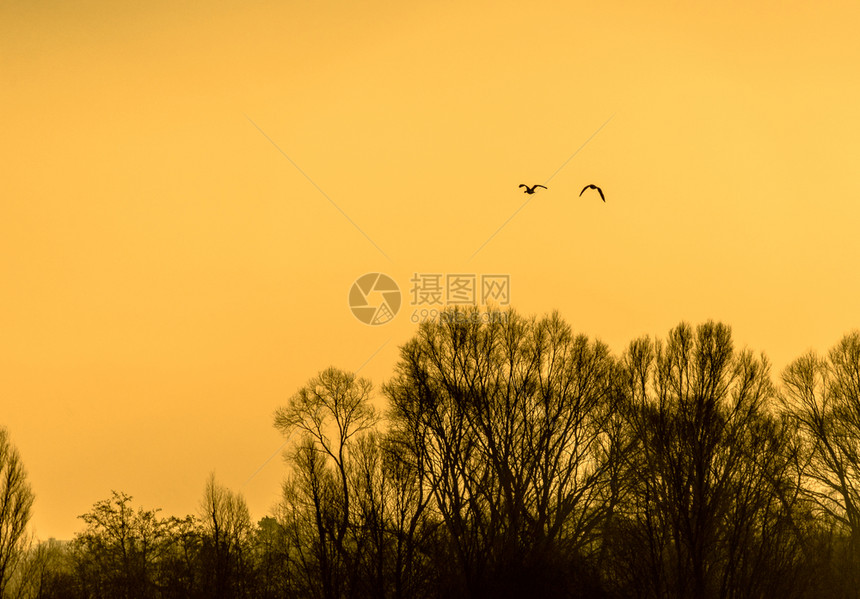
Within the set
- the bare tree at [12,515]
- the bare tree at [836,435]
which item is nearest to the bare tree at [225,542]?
the bare tree at [12,515]

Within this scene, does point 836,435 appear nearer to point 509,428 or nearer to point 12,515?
point 509,428

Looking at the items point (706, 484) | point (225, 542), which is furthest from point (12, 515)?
point (706, 484)

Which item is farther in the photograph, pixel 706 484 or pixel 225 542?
pixel 225 542

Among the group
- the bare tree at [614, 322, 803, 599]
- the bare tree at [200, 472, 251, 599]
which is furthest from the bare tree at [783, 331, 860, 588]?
the bare tree at [200, 472, 251, 599]

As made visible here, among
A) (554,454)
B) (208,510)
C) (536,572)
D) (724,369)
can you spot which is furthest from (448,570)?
(208,510)

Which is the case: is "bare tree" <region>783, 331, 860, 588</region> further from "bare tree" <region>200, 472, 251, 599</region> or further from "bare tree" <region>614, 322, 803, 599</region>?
"bare tree" <region>200, 472, 251, 599</region>

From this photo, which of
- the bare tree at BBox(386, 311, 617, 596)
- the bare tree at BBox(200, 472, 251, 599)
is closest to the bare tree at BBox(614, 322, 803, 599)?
the bare tree at BBox(386, 311, 617, 596)

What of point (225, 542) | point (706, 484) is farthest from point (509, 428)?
point (225, 542)

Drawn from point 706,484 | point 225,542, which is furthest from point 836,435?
point 225,542

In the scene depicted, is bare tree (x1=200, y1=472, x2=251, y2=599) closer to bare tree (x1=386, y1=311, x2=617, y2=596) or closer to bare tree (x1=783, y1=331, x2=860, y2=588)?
bare tree (x1=386, y1=311, x2=617, y2=596)

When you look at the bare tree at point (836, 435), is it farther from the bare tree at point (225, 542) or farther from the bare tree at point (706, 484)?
the bare tree at point (225, 542)

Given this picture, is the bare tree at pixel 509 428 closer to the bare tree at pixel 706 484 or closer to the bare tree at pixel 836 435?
the bare tree at pixel 706 484

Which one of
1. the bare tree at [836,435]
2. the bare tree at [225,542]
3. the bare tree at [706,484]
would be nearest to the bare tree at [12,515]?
the bare tree at [225,542]

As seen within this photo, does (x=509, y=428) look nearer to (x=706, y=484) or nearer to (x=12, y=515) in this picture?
(x=706, y=484)
